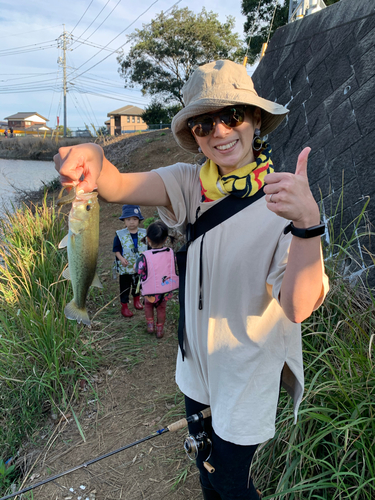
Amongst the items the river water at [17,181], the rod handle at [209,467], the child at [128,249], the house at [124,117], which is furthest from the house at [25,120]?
the rod handle at [209,467]

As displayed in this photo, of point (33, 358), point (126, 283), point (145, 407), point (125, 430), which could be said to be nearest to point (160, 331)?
point (126, 283)

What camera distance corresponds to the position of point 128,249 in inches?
202

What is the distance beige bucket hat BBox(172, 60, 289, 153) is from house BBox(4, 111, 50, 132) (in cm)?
7943

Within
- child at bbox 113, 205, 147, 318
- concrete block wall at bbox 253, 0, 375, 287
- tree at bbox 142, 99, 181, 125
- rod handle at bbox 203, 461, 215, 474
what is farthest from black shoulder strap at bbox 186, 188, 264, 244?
tree at bbox 142, 99, 181, 125

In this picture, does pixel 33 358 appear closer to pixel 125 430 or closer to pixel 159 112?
pixel 125 430

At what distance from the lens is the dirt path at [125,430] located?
9.20 ft

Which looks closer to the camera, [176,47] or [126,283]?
[126,283]

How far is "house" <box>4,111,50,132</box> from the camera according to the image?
72312mm

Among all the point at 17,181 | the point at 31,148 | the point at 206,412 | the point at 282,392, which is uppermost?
the point at 31,148

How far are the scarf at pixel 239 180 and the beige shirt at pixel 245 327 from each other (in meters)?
0.07

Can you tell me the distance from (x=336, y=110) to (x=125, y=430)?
156 inches

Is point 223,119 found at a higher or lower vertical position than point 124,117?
lower

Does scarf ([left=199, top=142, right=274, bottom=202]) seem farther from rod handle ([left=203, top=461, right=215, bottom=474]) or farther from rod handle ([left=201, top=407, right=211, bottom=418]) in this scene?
rod handle ([left=203, top=461, right=215, bottom=474])

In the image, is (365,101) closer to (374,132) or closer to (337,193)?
(374,132)
